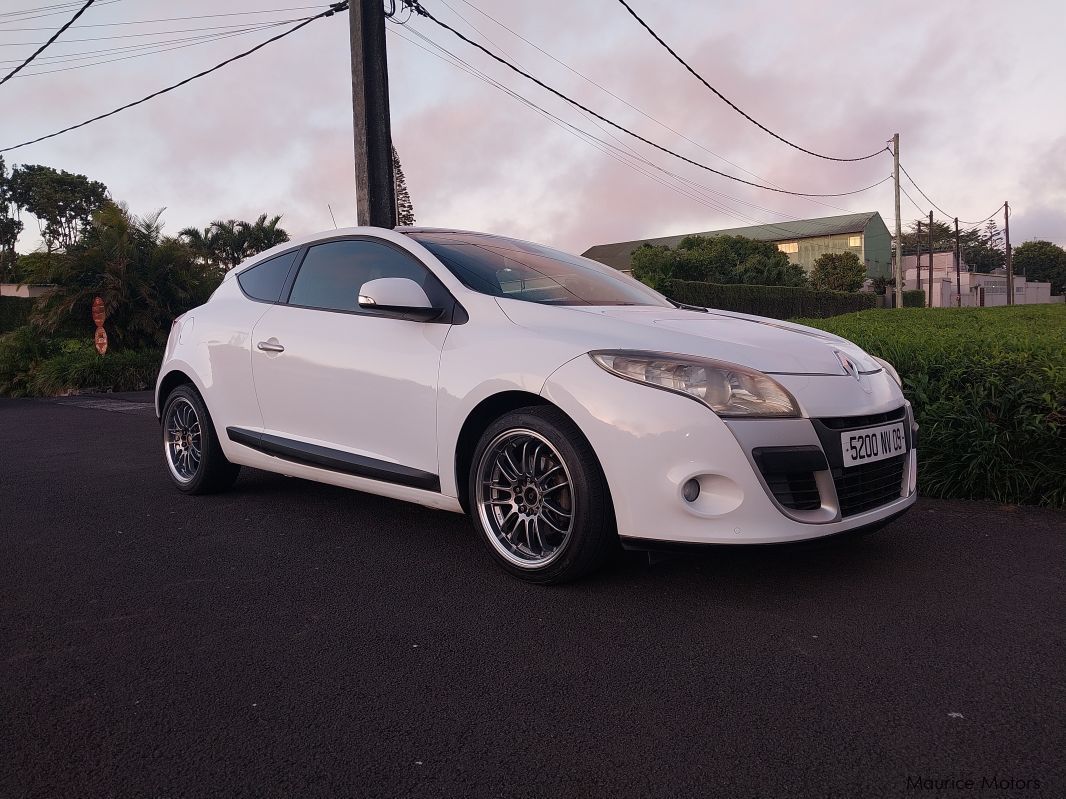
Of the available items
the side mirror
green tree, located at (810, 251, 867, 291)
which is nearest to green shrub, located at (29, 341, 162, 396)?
the side mirror

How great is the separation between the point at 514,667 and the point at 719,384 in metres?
1.21

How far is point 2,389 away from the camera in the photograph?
49.8 ft

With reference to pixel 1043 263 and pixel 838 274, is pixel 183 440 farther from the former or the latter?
pixel 1043 263

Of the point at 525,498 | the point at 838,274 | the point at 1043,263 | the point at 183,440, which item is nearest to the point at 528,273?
the point at 525,498

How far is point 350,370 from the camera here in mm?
3979

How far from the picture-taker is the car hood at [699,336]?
3156 mm

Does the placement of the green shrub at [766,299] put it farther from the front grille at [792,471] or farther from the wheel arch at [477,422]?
the front grille at [792,471]

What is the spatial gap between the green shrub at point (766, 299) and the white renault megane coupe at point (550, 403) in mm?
22644

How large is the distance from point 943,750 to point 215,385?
13.4ft

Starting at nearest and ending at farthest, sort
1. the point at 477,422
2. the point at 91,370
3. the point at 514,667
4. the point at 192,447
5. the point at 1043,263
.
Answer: the point at 514,667, the point at 477,422, the point at 192,447, the point at 91,370, the point at 1043,263

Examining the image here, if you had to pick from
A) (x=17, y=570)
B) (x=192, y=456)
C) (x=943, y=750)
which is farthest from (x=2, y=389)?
(x=943, y=750)

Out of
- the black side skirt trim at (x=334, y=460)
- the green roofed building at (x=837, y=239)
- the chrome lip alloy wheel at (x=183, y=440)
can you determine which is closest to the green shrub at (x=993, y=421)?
the black side skirt trim at (x=334, y=460)

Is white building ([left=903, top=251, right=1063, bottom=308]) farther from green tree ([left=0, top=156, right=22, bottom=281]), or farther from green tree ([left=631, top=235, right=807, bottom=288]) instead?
green tree ([left=0, top=156, right=22, bottom=281])

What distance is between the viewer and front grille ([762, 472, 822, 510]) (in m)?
2.98
